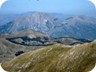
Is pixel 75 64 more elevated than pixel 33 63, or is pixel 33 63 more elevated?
pixel 75 64

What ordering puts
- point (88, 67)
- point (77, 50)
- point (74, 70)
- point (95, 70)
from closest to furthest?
point (95, 70), point (88, 67), point (74, 70), point (77, 50)

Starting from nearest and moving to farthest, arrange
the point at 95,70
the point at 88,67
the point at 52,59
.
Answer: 1. the point at 95,70
2. the point at 88,67
3. the point at 52,59

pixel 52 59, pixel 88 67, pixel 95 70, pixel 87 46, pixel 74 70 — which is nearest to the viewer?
pixel 95 70

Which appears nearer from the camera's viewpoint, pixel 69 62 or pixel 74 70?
pixel 74 70

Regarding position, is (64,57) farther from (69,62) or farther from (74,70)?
(74,70)

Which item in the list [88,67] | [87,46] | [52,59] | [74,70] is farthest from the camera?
[52,59]

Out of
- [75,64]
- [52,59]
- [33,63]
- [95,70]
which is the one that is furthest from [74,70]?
[95,70]

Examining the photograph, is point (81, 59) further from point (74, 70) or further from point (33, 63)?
point (33, 63)

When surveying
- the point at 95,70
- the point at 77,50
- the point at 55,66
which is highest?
the point at 95,70

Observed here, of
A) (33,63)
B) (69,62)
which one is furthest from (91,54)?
(33,63)
